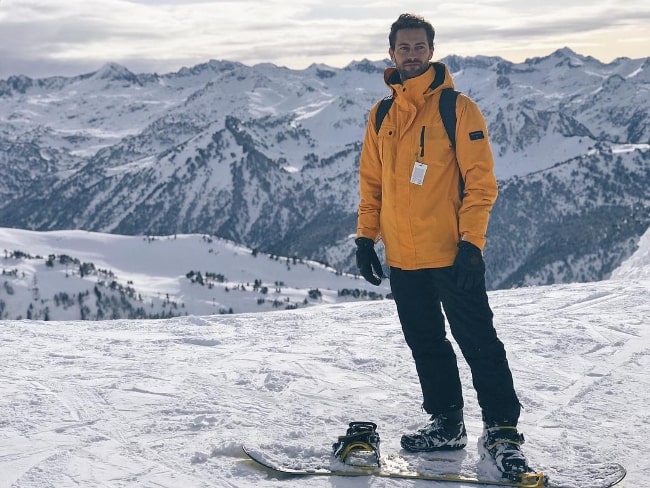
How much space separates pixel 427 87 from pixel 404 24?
50 cm

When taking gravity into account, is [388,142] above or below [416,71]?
below

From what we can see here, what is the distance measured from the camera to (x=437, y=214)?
573 cm

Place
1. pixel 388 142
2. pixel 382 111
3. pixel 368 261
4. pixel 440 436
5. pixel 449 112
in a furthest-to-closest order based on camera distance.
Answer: pixel 368 261, pixel 440 436, pixel 382 111, pixel 388 142, pixel 449 112

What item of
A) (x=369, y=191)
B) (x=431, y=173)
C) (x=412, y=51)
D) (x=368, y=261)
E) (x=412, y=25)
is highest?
(x=412, y=25)

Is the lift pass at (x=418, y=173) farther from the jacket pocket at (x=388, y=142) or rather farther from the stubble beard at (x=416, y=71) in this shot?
the stubble beard at (x=416, y=71)

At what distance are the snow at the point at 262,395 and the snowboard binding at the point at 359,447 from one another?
158 millimetres

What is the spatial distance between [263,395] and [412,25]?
3951 millimetres

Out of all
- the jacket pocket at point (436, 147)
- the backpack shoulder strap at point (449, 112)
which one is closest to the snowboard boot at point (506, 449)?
the jacket pocket at point (436, 147)

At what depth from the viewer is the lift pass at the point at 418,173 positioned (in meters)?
5.67

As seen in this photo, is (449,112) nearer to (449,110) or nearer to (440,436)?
(449,110)

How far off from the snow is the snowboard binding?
16 cm

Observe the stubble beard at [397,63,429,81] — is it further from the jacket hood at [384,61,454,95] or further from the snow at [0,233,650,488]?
the snow at [0,233,650,488]

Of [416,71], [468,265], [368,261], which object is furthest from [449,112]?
[368,261]

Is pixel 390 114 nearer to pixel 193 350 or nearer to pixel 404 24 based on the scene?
pixel 404 24
